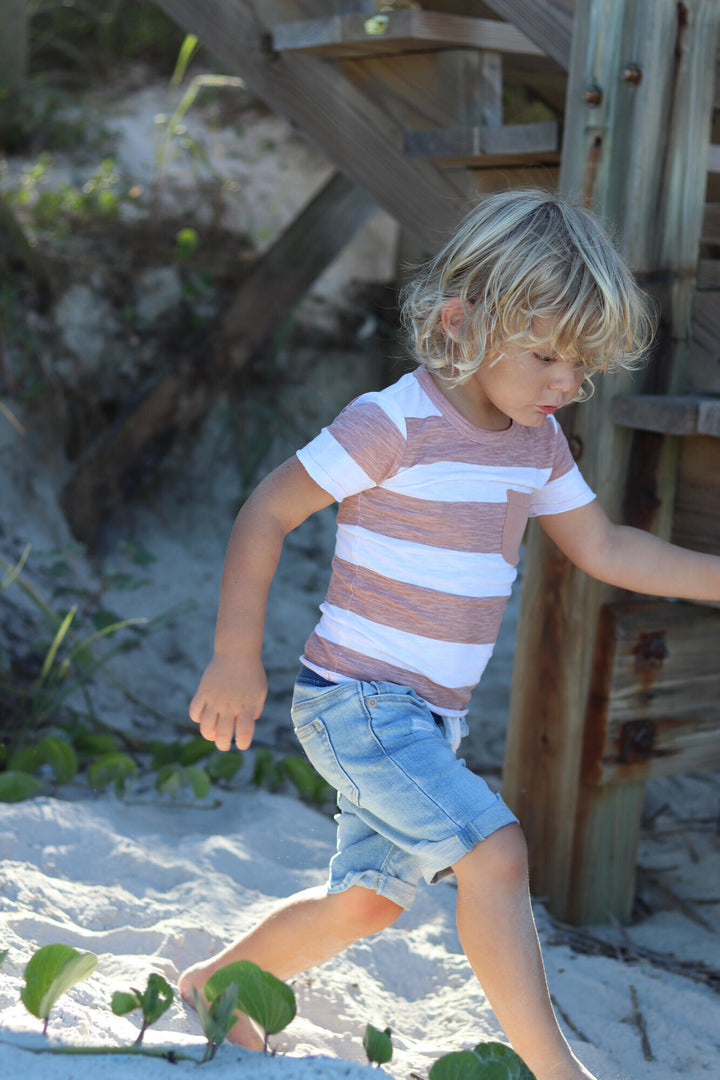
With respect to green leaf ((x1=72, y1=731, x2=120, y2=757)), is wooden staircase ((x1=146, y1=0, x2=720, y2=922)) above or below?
above

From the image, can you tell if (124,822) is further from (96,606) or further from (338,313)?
(338,313)

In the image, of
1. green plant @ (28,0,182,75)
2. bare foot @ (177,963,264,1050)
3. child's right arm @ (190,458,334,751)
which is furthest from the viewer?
green plant @ (28,0,182,75)


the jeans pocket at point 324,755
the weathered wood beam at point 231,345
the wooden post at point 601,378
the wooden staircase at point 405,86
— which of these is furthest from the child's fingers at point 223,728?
the weathered wood beam at point 231,345

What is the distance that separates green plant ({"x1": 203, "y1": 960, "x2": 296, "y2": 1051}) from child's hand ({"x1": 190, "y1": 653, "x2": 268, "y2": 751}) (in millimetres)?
345

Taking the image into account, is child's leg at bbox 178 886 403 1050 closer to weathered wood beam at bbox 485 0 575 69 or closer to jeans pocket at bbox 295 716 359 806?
jeans pocket at bbox 295 716 359 806

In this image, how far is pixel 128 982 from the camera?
1.96 meters

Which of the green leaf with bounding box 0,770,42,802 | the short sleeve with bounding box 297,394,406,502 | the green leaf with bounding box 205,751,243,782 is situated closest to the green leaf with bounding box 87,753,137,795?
the green leaf with bounding box 0,770,42,802

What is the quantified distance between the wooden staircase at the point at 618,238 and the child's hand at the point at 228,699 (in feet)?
3.24

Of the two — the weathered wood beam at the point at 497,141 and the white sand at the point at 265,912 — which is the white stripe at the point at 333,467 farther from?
the weathered wood beam at the point at 497,141

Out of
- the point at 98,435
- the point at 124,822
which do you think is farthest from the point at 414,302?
the point at 98,435

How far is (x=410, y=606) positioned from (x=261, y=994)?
24.4 inches

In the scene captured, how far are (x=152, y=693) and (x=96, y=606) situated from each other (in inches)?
22.6

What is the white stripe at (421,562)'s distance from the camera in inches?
70.6

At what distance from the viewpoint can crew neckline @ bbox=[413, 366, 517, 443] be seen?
1.79 meters
